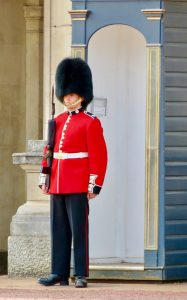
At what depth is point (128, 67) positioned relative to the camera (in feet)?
43.2

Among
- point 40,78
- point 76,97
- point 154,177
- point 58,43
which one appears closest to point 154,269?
point 154,177

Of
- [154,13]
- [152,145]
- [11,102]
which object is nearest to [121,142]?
[152,145]

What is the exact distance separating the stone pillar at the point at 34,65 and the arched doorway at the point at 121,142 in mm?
4240

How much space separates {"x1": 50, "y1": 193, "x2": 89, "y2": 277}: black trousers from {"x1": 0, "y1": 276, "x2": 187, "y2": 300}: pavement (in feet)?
0.60

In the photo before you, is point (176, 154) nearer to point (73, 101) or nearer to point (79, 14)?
point (73, 101)

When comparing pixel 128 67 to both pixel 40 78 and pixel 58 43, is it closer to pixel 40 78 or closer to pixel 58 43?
pixel 58 43

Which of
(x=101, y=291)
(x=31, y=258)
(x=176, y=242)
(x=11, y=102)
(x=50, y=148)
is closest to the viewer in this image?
(x=101, y=291)

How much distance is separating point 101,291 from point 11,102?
6388mm

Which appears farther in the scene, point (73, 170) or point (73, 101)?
point (73, 101)

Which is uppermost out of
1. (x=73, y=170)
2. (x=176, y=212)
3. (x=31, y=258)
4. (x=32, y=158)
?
(x=32, y=158)

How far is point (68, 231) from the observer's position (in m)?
12.1

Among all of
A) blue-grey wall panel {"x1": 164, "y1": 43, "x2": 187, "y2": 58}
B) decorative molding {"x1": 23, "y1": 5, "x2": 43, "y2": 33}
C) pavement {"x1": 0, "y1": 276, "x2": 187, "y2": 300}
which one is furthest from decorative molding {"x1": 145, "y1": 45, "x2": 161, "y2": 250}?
decorative molding {"x1": 23, "y1": 5, "x2": 43, "y2": 33}

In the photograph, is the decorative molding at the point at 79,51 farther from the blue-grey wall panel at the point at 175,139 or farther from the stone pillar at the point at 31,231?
the stone pillar at the point at 31,231

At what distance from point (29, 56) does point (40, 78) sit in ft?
1.07
